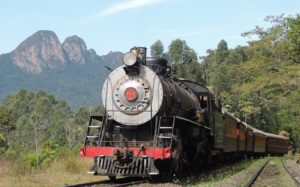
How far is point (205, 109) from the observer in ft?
50.0

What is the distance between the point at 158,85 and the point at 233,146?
956cm

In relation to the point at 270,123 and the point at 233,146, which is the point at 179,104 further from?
the point at 270,123

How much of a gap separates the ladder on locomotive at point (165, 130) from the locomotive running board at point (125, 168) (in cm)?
60

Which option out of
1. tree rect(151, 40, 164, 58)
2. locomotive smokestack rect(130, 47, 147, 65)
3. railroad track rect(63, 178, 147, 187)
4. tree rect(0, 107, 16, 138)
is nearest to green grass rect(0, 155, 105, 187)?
railroad track rect(63, 178, 147, 187)

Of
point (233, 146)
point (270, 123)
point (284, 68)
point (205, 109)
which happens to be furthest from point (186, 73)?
point (205, 109)

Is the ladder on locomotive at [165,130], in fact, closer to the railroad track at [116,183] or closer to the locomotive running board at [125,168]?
the locomotive running board at [125,168]

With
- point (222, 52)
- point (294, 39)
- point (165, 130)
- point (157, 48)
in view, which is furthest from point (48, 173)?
point (222, 52)

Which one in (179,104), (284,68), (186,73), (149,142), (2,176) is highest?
(186,73)

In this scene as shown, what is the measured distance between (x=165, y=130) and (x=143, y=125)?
67 centimetres

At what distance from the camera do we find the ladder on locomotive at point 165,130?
11.9 m

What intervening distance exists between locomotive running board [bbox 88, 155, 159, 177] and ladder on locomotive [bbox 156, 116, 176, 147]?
0.60 meters

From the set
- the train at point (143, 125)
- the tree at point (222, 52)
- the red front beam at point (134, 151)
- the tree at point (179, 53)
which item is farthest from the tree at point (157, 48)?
the red front beam at point (134, 151)

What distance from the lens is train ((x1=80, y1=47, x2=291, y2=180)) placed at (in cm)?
1181

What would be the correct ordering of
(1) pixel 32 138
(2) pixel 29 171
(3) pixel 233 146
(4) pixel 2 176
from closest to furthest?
(4) pixel 2 176
(2) pixel 29 171
(3) pixel 233 146
(1) pixel 32 138
